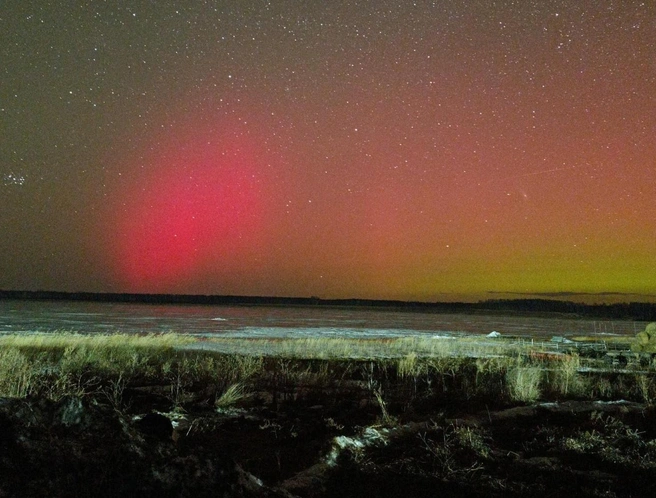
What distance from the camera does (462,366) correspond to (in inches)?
674

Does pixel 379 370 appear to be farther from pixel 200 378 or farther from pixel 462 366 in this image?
pixel 200 378

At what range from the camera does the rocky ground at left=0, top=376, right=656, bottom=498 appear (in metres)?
3.42

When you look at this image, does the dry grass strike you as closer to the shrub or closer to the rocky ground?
the rocky ground

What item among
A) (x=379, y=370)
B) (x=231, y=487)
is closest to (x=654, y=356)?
(x=379, y=370)

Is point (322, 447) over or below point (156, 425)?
below

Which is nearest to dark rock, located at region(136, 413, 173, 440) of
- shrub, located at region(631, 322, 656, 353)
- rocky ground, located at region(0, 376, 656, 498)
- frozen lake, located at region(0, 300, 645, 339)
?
rocky ground, located at region(0, 376, 656, 498)

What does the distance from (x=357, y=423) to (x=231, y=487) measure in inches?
224

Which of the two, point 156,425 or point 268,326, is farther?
point 268,326

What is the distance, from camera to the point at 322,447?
7.01m

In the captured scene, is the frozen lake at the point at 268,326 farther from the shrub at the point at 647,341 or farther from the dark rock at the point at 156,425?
the dark rock at the point at 156,425

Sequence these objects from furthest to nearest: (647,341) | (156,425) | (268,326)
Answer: (268,326), (647,341), (156,425)

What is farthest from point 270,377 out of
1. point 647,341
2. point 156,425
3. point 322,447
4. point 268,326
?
point 268,326

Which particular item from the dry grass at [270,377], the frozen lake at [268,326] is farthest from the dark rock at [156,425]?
the frozen lake at [268,326]

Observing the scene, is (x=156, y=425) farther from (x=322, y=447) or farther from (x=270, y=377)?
(x=270, y=377)
